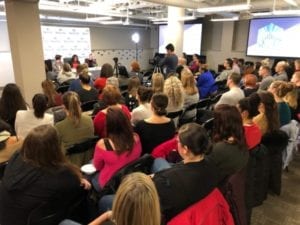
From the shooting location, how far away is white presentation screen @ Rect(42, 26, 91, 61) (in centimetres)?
1035

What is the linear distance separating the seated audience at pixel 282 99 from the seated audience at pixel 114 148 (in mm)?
1874

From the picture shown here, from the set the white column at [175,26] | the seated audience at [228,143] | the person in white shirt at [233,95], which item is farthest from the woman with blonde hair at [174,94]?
the white column at [175,26]

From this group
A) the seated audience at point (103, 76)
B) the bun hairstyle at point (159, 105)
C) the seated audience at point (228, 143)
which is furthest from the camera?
the seated audience at point (103, 76)

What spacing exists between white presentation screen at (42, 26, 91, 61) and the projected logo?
283 inches

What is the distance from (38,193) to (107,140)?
0.65 meters

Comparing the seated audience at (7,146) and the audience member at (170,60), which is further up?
the audience member at (170,60)

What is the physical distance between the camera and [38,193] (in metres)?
1.45

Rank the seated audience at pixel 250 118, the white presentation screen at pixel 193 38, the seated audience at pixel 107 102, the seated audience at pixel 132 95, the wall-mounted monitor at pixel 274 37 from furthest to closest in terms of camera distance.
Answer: the white presentation screen at pixel 193 38 → the wall-mounted monitor at pixel 274 37 → the seated audience at pixel 132 95 → the seated audience at pixel 107 102 → the seated audience at pixel 250 118

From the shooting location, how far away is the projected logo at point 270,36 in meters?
8.86

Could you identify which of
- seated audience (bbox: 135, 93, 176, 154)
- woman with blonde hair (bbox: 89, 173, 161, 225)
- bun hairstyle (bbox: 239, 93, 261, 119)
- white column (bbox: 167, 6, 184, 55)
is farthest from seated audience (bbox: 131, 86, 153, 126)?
white column (bbox: 167, 6, 184, 55)

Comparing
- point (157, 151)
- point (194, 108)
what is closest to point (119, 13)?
point (194, 108)

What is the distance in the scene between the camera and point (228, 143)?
6.18 ft

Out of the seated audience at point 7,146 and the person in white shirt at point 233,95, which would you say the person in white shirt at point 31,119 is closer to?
the seated audience at point 7,146

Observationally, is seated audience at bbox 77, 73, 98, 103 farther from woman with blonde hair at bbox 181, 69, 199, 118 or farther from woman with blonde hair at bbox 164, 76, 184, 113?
woman with blonde hair at bbox 181, 69, 199, 118
